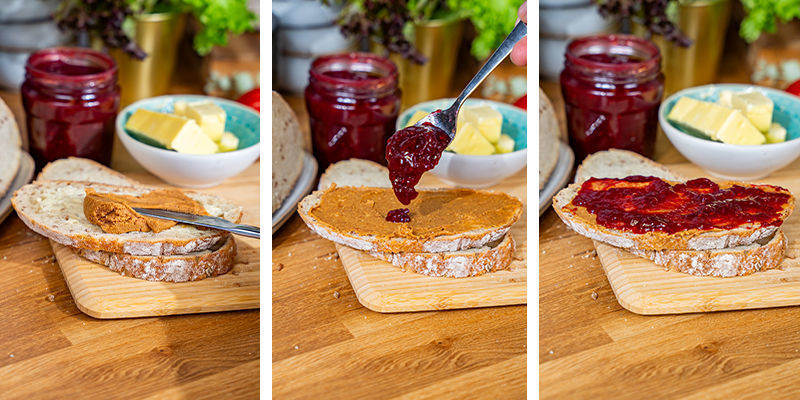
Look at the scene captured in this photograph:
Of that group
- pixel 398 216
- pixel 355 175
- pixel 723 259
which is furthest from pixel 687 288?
pixel 355 175

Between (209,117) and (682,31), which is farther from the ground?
(682,31)

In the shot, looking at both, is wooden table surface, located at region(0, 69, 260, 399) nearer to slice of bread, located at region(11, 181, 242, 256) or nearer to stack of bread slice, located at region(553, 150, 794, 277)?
slice of bread, located at region(11, 181, 242, 256)

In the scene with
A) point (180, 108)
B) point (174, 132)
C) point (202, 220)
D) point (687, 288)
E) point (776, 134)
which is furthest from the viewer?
point (180, 108)

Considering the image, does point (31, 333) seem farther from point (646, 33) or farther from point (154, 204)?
point (646, 33)

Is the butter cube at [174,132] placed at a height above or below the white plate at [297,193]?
above

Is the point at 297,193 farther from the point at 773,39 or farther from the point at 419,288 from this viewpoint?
the point at 773,39

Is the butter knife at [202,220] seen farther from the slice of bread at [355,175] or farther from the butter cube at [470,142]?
the butter cube at [470,142]

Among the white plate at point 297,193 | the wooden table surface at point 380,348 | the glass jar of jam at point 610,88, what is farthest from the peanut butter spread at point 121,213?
the glass jar of jam at point 610,88
